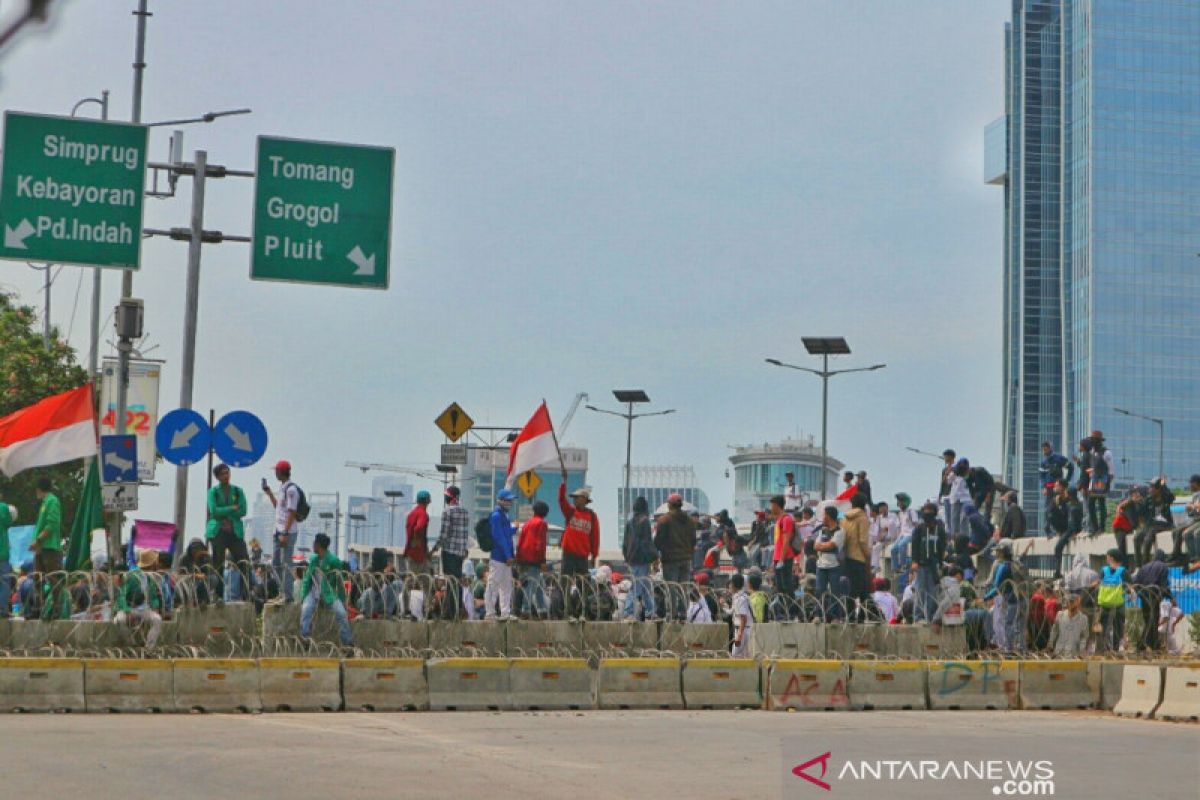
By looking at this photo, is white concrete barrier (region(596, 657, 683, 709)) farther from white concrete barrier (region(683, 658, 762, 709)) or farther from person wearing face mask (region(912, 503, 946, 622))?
person wearing face mask (region(912, 503, 946, 622))

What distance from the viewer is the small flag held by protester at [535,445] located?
2336 centimetres

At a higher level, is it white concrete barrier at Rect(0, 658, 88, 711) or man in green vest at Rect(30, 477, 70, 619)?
man in green vest at Rect(30, 477, 70, 619)

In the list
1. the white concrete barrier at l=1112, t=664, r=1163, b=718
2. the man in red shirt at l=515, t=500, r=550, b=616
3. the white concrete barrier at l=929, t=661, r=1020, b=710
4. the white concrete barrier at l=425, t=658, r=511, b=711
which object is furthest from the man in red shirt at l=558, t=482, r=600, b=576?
the white concrete barrier at l=1112, t=664, r=1163, b=718

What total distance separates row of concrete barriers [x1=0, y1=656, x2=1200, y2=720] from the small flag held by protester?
5401 mm

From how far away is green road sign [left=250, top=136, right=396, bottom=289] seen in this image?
21.1 meters

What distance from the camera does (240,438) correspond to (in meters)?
19.4

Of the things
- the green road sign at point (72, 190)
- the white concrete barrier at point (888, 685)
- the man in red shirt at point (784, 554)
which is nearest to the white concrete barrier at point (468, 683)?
the white concrete barrier at point (888, 685)

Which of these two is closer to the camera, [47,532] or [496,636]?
[496,636]

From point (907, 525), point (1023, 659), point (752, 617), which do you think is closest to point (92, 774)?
point (752, 617)

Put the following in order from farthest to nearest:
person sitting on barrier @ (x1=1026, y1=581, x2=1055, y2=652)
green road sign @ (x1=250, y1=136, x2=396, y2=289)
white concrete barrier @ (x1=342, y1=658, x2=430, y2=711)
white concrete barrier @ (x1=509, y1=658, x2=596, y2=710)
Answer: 1. green road sign @ (x1=250, y1=136, x2=396, y2=289)
2. person sitting on barrier @ (x1=1026, y1=581, x2=1055, y2=652)
3. white concrete barrier @ (x1=509, y1=658, x2=596, y2=710)
4. white concrete barrier @ (x1=342, y1=658, x2=430, y2=711)

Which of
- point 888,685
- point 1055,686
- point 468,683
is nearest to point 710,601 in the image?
point 888,685

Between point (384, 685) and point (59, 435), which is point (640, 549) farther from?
point (59, 435)

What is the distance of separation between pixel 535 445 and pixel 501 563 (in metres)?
4.08

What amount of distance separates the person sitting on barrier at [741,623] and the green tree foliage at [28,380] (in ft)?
91.8
